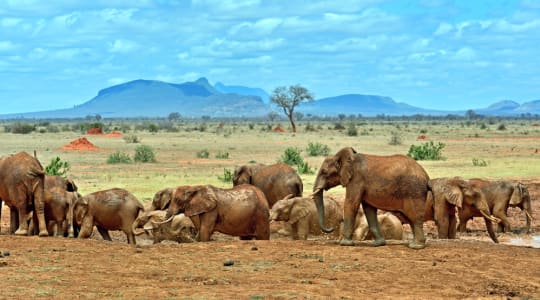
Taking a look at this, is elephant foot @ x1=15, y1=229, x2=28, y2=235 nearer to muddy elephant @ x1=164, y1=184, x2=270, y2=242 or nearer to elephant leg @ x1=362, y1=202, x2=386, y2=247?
muddy elephant @ x1=164, y1=184, x2=270, y2=242

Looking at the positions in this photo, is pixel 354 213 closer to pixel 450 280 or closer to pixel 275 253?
pixel 275 253

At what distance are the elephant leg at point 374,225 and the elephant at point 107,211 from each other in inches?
176

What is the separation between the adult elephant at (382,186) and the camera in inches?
536

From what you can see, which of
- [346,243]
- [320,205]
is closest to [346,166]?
[320,205]

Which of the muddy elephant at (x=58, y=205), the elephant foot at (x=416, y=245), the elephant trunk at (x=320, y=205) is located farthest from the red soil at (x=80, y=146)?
the elephant foot at (x=416, y=245)

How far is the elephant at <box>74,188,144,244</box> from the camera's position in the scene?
15922mm

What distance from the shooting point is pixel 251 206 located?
49.7ft

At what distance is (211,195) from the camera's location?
48.6ft

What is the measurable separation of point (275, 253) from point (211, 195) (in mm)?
2257

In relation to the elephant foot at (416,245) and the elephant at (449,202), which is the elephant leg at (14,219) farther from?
the elephant at (449,202)

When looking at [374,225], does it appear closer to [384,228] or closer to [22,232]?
[384,228]

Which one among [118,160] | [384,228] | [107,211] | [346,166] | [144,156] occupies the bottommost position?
[384,228]

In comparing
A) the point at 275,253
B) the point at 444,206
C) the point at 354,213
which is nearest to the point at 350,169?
the point at 354,213

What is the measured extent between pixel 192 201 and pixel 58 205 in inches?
109
